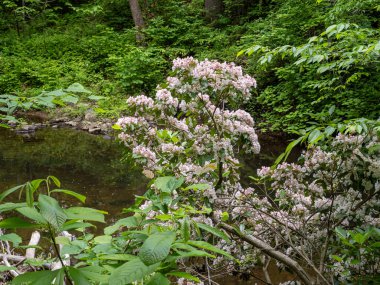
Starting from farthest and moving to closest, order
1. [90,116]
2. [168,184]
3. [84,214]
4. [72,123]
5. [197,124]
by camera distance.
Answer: [90,116] → [72,123] → [197,124] → [168,184] → [84,214]

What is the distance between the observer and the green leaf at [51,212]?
75 centimetres

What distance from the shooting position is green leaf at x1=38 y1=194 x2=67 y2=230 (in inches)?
29.6

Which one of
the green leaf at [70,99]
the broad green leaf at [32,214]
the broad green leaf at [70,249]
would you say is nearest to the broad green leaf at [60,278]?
the broad green leaf at [32,214]

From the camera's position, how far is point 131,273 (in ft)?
2.46

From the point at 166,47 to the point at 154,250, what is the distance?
41.3 feet

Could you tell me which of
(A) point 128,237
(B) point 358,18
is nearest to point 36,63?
(B) point 358,18

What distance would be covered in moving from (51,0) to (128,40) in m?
5.73

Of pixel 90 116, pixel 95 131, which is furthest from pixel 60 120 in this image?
pixel 95 131

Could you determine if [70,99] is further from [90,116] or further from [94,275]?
[90,116]

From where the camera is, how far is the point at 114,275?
758mm

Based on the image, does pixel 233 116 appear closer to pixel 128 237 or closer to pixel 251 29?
pixel 128 237

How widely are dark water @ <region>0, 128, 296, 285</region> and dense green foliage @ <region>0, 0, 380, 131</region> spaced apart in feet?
4.31

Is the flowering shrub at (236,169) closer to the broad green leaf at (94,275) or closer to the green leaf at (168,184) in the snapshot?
the green leaf at (168,184)

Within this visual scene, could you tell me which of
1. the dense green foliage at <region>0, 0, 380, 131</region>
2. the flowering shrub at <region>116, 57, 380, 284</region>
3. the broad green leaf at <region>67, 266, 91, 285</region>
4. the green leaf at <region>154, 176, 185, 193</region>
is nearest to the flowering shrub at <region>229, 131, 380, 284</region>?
the flowering shrub at <region>116, 57, 380, 284</region>
